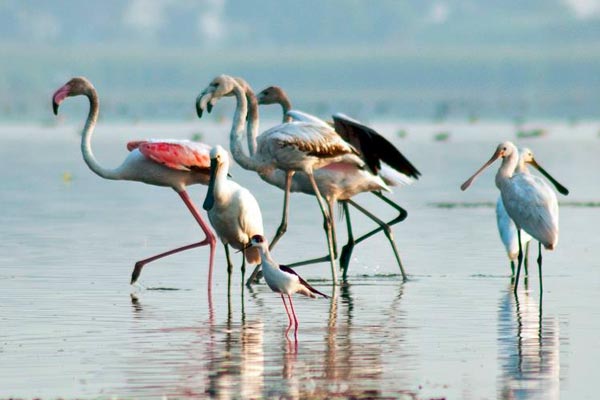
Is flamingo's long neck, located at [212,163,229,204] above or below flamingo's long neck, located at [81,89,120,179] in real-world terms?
below

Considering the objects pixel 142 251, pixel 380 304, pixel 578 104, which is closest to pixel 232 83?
pixel 142 251

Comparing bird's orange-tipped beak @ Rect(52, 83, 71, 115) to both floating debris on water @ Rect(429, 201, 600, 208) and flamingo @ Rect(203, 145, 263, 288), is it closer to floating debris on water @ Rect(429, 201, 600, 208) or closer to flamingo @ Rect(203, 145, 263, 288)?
flamingo @ Rect(203, 145, 263, 288)

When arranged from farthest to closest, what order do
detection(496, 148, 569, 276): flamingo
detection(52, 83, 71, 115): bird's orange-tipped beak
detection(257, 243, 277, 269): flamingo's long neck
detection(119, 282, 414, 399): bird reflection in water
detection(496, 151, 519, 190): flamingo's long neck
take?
1. detection(52, 83, 71, 115): bird's orange-tipped beak
2. detection(496, 148, 569, 276): flamingo
3. detection(496, 151, 519, 190): flamingo's long neck
4. detection(257, 243, 277, 269): flamingo's long neck
5. detection(119, 282, 414, 399): bird reflection in water

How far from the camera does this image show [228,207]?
47.4 feet

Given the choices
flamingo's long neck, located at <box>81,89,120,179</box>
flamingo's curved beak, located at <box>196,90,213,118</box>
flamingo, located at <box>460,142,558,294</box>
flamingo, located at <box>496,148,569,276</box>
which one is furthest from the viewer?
flamingo's long neck, located at <box>81,89,120,179</box>

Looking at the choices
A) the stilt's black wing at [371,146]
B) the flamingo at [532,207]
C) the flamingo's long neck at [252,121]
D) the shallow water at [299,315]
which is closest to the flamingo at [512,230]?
the shallow water at [299,315]

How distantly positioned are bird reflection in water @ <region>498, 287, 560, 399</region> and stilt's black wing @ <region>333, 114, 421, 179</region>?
2.36m

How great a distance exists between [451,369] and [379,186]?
645cm

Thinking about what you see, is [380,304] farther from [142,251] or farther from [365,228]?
[365,228]

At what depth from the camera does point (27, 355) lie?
35.9 ft

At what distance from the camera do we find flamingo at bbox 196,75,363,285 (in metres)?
15.8

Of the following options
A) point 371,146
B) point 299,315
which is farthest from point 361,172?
point 299,315

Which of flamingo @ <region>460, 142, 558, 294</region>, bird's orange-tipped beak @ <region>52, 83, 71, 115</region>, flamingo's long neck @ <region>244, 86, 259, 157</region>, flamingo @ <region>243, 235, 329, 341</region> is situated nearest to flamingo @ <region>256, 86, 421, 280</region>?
flamingo's long neck @ <region>244, 86, 259, 157</region>

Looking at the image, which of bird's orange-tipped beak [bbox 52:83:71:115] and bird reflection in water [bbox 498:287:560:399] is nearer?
bird reflection in water [bbox 498:287:560:399]
